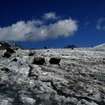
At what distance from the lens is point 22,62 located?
3550cm

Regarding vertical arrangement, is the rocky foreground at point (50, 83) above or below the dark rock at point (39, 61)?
below

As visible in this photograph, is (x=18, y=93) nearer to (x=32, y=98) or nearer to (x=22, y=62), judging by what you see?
(x=32, y=98)

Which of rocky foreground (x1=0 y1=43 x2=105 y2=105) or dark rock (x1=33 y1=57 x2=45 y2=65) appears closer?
rocky foreground (x1=0 y1=43 x2=105 y2=105)

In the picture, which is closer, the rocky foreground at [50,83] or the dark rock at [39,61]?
the rocky foreground at [50,83]

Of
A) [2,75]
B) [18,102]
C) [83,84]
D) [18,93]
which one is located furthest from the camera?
[2,75]

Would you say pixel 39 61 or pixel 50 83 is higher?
pixel 39 61

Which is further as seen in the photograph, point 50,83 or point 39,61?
point 39,61

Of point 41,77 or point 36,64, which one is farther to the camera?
point 36,64

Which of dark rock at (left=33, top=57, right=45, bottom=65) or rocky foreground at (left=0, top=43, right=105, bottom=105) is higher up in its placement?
dark rock at (left=33, top=57, right=45, bottom=65)

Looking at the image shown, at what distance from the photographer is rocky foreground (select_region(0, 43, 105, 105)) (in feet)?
75.6

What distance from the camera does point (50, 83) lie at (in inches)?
1067

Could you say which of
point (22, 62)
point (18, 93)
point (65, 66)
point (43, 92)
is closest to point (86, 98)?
point (43, 92)

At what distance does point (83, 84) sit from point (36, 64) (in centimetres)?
987

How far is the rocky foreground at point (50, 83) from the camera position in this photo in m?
23.0
